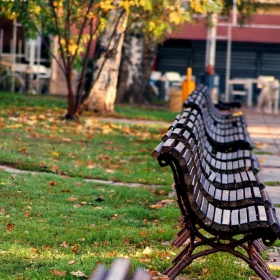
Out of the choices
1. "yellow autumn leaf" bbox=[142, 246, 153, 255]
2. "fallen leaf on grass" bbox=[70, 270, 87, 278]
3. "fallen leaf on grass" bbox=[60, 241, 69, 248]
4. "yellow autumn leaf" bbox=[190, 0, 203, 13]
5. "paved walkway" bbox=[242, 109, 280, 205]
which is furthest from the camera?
"yellow autumn leaf" bbox=[190, 0, 203, 13]

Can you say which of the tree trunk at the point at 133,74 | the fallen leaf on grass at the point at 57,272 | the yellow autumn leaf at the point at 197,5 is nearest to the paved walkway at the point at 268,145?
the yellow autumn leaf at the point at 197,5

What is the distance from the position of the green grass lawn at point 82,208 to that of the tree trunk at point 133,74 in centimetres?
954

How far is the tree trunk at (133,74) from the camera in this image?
78.4ft

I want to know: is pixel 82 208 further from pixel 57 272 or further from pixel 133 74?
pixel 133 74

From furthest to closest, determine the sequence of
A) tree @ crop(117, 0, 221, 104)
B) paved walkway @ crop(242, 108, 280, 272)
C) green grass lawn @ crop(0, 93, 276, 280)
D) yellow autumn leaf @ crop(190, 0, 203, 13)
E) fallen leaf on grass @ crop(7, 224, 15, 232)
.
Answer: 1. tree @ crop(117, 0, 221, 104)
2. yellow autumn leaf @ crop(190, 0, 203, 13)
3. paved walkway @ crop(242, 108, 280, 272)
4. fallen leaf on grass @ crop(7, 224, 15, 232)
5. green grass lawn @ crop(0, 93, 276, 280)

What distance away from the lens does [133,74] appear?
958 inches

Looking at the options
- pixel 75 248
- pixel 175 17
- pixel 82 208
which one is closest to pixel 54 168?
pixel 82 208

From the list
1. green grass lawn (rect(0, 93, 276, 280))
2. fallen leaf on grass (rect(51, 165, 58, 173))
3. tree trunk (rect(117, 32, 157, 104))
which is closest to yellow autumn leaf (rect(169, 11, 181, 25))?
Answer: green grass lawn (rect(0, 93, 276, 280))

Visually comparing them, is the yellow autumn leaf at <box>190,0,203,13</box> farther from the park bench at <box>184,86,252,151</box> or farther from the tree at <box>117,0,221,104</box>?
the tree at <box>117,0,221,104</box>

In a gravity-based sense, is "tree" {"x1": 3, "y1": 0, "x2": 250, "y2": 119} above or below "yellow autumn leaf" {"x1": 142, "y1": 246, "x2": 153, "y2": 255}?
above

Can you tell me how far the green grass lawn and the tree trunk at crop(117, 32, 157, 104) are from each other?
31.3 ft

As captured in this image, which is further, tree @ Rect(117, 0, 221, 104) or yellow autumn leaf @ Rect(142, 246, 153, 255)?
tree @ Rect(117, 0, 221, 104)

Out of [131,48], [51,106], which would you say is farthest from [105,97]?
[131,48]

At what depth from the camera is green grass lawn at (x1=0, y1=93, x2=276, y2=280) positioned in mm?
5961
